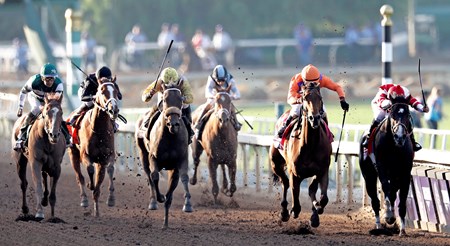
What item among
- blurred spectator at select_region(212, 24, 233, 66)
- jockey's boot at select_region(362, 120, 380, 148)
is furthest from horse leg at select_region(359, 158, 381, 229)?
blurred spectator at select_region(212, 24, 233, 66)

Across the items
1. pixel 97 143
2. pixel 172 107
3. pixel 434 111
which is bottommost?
pixel 97 143

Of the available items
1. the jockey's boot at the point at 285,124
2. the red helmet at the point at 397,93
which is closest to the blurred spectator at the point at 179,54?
the jockey's boot at the point at 285,124

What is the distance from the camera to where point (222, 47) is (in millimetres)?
40281

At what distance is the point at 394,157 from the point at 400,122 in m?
0.42

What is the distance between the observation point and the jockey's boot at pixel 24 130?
14.3 meters

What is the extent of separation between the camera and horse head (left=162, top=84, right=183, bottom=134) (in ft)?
43.7

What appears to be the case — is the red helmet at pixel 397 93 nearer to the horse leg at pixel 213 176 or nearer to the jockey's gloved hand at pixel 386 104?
the jockey's gloved hand at pixel 386 104

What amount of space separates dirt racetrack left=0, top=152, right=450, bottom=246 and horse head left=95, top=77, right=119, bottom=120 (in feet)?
3.76

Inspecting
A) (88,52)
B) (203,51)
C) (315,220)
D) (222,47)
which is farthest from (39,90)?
(203,51)

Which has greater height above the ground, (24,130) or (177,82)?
(177,82)

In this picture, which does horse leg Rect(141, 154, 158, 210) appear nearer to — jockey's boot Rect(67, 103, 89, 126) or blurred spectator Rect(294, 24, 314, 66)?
jockey's boot Rect(67, 103, 89, 126)

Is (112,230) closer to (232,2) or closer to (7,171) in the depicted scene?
(7,171)

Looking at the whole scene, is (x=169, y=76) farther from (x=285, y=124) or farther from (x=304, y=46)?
(x=304, y=46)

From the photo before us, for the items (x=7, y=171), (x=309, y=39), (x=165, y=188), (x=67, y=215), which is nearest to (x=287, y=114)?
(x=67, y=215)
